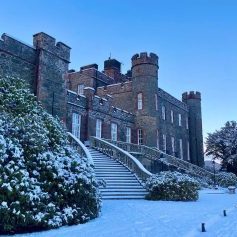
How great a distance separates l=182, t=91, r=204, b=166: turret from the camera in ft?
140

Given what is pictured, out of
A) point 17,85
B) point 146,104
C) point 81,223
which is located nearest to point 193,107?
point 146,104

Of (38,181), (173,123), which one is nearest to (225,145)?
(173,123)

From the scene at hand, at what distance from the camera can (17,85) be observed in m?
13.0

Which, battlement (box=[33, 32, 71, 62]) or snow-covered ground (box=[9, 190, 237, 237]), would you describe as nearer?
snow-covered ground (box=[9, 190, 237, 237])

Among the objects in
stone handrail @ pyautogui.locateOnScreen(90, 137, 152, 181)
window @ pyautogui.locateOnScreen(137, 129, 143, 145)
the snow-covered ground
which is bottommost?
the snow-covered ground

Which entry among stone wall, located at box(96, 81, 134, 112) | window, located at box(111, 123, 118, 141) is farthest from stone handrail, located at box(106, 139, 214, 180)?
stone wall, located at box(96, 81, 134, 112)

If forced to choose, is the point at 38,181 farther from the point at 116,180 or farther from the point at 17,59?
the point at 17,59

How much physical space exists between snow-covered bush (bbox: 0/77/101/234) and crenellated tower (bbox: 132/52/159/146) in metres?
21.5

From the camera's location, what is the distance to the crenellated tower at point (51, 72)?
2109cm

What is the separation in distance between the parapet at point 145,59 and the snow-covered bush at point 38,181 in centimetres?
2288

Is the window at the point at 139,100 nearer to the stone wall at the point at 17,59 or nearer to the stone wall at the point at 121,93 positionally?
the stone wall at the point at 121,93

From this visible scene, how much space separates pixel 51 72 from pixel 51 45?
1.98 meters

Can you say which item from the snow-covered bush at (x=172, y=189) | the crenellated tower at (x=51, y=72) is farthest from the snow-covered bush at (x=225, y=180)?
the crenellated tower at (x=51, y=72)

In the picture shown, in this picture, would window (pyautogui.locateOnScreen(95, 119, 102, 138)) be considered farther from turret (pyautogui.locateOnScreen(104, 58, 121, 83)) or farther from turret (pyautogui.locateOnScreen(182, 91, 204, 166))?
turret (pyautogui.locateOnScreen(182, 91, 204, 166))
